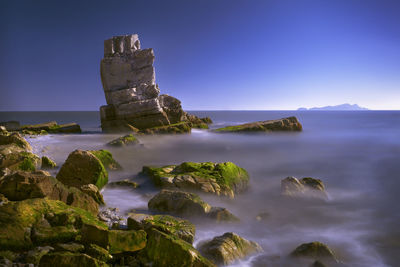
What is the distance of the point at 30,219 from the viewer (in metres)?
3.42

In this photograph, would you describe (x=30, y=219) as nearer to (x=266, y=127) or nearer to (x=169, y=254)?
(x=169, y=254)

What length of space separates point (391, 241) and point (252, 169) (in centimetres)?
622

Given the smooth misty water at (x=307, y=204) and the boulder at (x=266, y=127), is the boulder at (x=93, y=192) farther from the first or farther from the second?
the boulder at (x=266, y=127)

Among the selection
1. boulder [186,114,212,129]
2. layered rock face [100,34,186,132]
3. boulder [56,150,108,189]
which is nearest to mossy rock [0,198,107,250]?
boulder [56,150,108,189]

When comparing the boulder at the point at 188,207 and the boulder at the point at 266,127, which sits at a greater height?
the boulder at the point at 266,127

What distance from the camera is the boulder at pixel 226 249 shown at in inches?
156

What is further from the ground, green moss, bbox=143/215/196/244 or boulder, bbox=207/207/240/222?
green moss, bbox=143/215/196/244

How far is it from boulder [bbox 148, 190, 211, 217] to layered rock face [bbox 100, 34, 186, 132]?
19.8 meters

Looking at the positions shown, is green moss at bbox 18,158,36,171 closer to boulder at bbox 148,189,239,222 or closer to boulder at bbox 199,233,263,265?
boulder at bbox 148,189,239,222

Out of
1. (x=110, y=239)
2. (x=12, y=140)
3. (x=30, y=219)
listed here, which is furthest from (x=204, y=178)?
(x=12, y=140)

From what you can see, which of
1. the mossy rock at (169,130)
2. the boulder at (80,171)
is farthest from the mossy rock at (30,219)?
the mossy rock at (169,130)

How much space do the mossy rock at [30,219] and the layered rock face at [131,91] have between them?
21.2 meters

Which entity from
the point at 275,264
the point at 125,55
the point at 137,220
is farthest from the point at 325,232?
the point at 125,55

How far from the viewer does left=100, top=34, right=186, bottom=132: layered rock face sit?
25.1 metres
